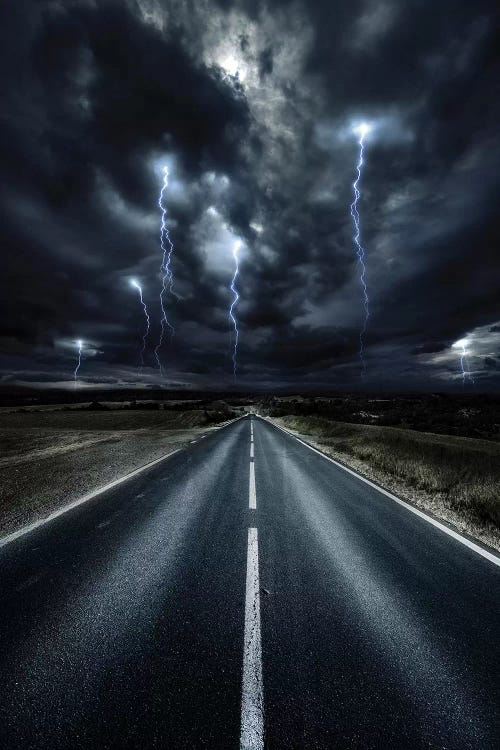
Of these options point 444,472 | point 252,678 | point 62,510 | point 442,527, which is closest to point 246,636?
point 252,678

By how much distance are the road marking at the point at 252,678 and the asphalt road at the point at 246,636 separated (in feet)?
0.05

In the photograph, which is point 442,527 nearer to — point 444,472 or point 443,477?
point 443,477

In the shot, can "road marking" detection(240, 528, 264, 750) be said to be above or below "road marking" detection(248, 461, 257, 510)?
above

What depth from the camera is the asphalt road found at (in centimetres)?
223

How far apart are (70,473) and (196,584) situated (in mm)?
7695

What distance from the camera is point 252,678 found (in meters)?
2.62

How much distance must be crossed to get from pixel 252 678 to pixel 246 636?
542mm

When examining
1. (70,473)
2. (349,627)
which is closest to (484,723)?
(349,627)

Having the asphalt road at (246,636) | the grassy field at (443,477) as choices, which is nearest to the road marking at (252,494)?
the asphalt road at (246,636)

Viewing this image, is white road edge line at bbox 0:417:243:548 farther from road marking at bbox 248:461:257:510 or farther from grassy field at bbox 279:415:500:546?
grassy field at bbox 279:415:500:546

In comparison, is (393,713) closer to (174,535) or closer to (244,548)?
(244,548)

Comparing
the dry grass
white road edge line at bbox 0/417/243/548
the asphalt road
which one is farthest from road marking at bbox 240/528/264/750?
the dry grass

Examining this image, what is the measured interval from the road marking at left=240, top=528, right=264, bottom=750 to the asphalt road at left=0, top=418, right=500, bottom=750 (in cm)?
1

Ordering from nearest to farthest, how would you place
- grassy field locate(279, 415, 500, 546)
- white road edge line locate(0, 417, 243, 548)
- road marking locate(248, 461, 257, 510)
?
white road edge line locate(0, 417, 243, 548) < grassy field locate(279, 415, 500, 546) < road marking locate(248, 461, 257, 510)
